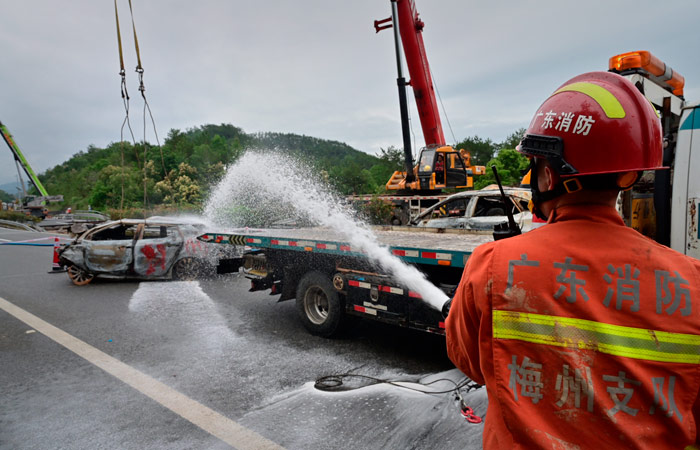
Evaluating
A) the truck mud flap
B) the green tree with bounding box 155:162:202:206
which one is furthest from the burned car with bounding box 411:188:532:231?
the green tree with bounding box 155:162:202:206

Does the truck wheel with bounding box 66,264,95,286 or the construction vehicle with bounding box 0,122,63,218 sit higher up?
the construction vehicle with bounding box 0,122,63,218

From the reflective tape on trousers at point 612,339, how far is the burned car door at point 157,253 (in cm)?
996

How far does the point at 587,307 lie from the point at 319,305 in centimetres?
515

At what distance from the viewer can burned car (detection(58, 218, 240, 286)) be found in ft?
32.9

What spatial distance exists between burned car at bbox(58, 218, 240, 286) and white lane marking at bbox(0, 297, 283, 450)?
11.9 feet

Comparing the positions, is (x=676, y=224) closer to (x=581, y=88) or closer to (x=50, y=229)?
(x=581, y=88)

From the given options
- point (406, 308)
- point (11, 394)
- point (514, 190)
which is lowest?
point (11, 394)

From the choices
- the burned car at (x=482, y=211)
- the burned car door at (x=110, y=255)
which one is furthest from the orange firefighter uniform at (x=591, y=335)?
the burned car door at (x=110, y=255)

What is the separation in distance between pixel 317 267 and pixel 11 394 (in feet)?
11.5

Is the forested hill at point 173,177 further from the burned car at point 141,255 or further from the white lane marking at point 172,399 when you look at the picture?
the white lane marking at point 172,399

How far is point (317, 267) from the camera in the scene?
236 inches

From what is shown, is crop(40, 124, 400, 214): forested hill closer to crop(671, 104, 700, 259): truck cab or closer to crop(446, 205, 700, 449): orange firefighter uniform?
crop(671, 104, 700, 259): truck cab

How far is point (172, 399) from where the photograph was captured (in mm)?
4133

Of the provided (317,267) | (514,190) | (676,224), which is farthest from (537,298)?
(514,190)
